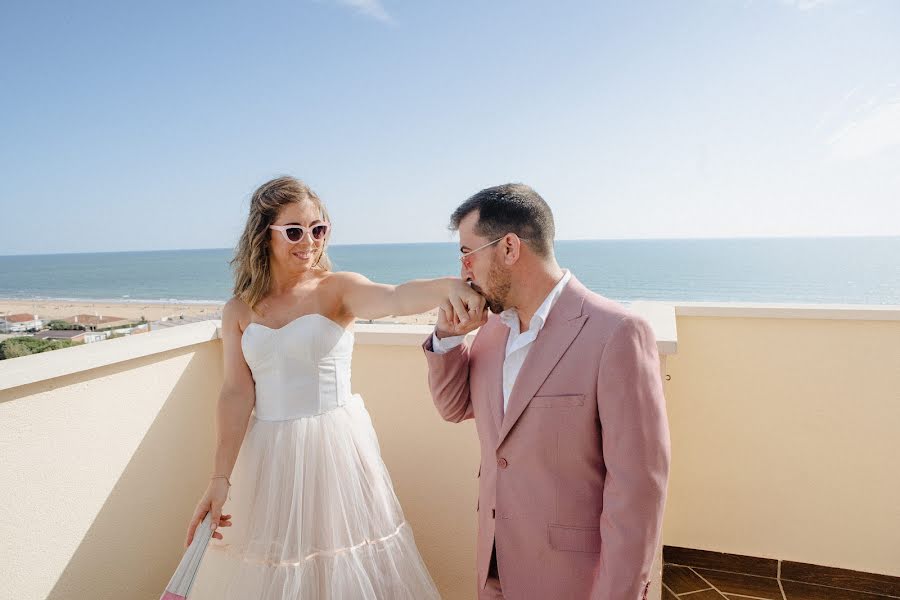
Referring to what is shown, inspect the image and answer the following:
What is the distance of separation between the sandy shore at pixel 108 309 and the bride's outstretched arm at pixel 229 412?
43958 mm

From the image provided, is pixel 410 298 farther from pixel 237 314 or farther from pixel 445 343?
pixel 237 314

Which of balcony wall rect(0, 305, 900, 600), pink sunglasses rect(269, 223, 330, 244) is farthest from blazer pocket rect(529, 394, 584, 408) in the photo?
pink sunglasses rect(269, 223, 330, 244)

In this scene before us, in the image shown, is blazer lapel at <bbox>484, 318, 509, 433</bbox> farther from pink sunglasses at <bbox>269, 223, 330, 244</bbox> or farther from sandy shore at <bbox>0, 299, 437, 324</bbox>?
sandy shore at <bbox>0, 299, 437, 324</bbox>

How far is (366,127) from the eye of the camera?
6844cm

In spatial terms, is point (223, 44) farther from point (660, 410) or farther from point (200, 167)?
point (660, 410)

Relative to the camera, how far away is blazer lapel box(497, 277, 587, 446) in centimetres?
148

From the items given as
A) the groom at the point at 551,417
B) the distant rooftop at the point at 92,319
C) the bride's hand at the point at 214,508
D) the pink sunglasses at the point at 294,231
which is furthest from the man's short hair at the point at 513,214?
the distant rooftop at the point at 92,319

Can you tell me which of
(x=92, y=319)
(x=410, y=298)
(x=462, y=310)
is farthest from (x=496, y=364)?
→ (x=92, y=319)

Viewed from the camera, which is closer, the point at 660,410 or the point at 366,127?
the point at 660,410

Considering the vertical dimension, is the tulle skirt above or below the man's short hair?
below

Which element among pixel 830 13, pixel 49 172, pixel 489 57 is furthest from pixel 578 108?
pixel 49 172

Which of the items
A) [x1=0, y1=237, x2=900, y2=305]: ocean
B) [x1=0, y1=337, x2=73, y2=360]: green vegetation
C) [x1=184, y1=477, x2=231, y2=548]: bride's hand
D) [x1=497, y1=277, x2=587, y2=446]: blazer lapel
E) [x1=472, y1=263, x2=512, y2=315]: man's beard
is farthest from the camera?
[x1=0, y1=237, x2=900, y2=305]: ocean

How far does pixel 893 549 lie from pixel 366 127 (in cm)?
7013

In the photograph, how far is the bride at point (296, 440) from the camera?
1.85 meters
